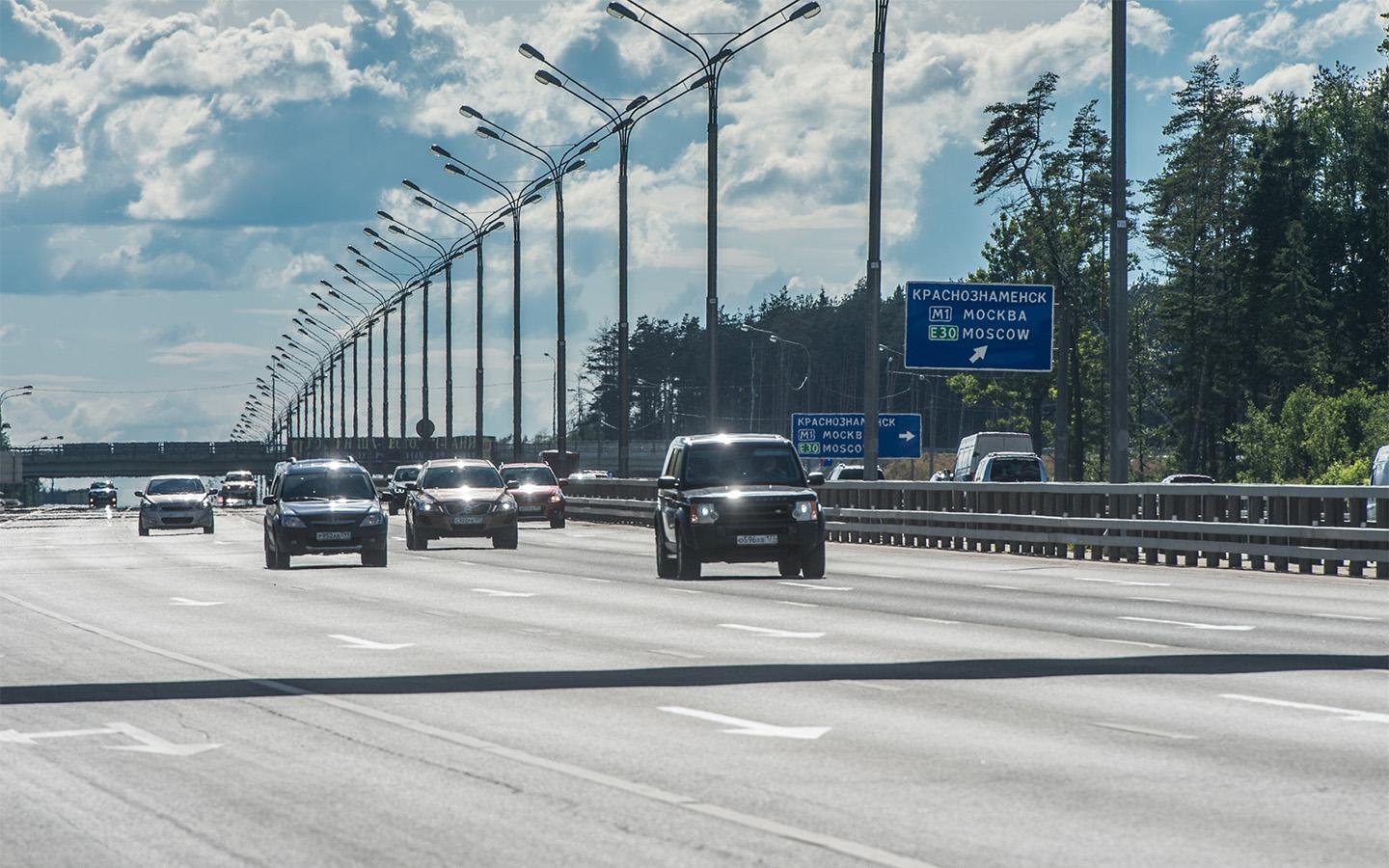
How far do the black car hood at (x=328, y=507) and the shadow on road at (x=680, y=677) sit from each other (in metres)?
17.9

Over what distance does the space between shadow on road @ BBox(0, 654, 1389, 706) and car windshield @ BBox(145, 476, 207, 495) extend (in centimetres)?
4197

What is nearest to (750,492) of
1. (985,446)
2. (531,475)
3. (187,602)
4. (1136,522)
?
(187,602)

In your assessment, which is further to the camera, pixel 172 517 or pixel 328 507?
pixel 172 517

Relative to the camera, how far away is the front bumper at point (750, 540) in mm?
26875

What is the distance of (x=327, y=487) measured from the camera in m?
33.6

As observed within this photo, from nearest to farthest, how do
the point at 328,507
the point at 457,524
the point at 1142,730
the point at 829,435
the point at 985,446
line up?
the point at 1142,730
the point at 328,507
the point at 457,524
the point at 829,435
the point at 985,446

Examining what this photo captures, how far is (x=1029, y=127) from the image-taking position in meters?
98.4

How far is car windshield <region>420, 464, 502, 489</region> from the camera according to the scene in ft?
132

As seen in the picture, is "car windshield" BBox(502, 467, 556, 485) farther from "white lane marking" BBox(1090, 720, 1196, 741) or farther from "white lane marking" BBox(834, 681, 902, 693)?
"white lane marking" BBox(1090, 720, 1196, 741)

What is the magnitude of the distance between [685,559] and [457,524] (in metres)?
12.1

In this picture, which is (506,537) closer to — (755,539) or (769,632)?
(755,539)

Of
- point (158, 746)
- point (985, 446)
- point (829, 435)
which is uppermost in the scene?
point (829, 435)

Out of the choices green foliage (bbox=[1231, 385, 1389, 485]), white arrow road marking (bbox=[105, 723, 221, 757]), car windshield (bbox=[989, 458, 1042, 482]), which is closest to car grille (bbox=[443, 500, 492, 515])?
car windshield (bbox=[989, 458, 1042, 482])

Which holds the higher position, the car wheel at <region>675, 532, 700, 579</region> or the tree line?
the tree line
